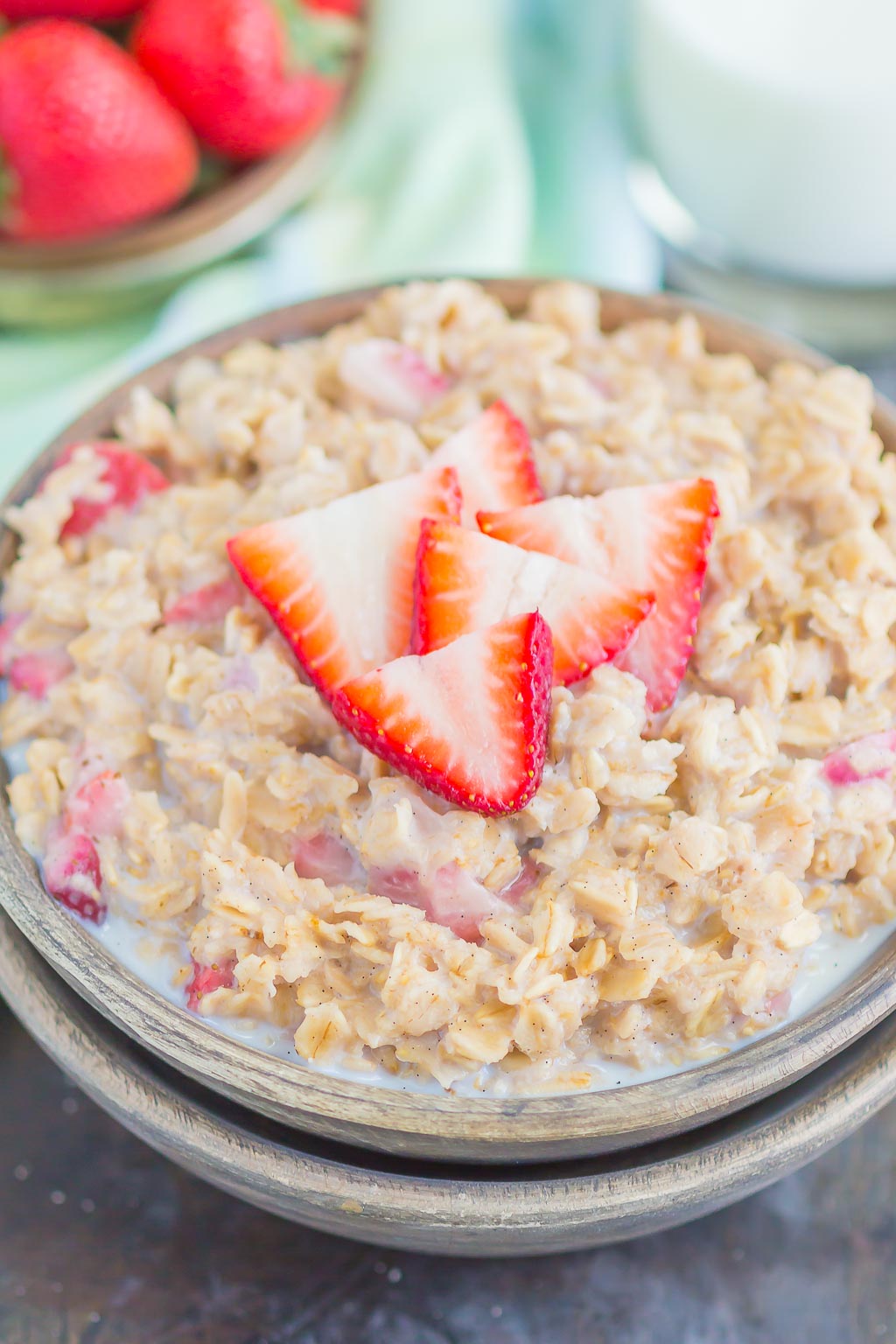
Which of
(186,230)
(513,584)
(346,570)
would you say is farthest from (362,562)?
(186,230)

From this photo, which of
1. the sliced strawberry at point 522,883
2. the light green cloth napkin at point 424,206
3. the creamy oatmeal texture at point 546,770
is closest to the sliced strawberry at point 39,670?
the creamy oatmeal texture at point 546,770

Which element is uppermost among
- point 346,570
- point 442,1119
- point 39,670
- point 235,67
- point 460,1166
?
point 235,67

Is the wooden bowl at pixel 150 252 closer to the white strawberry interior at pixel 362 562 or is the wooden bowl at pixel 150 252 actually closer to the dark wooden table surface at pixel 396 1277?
the white strawberry interior at pixel 362 562

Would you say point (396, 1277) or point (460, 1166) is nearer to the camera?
point (460, 1166)

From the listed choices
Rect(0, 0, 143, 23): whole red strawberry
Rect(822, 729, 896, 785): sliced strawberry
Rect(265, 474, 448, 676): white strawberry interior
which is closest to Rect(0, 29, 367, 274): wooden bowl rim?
Rect(0, 0, 143, 23): whole red strawberry

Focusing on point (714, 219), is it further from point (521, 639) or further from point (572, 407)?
point (521, 639)

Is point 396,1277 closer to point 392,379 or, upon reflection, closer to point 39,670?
point 39,670

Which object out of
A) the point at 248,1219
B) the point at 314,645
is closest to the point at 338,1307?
the point at 248,1219
